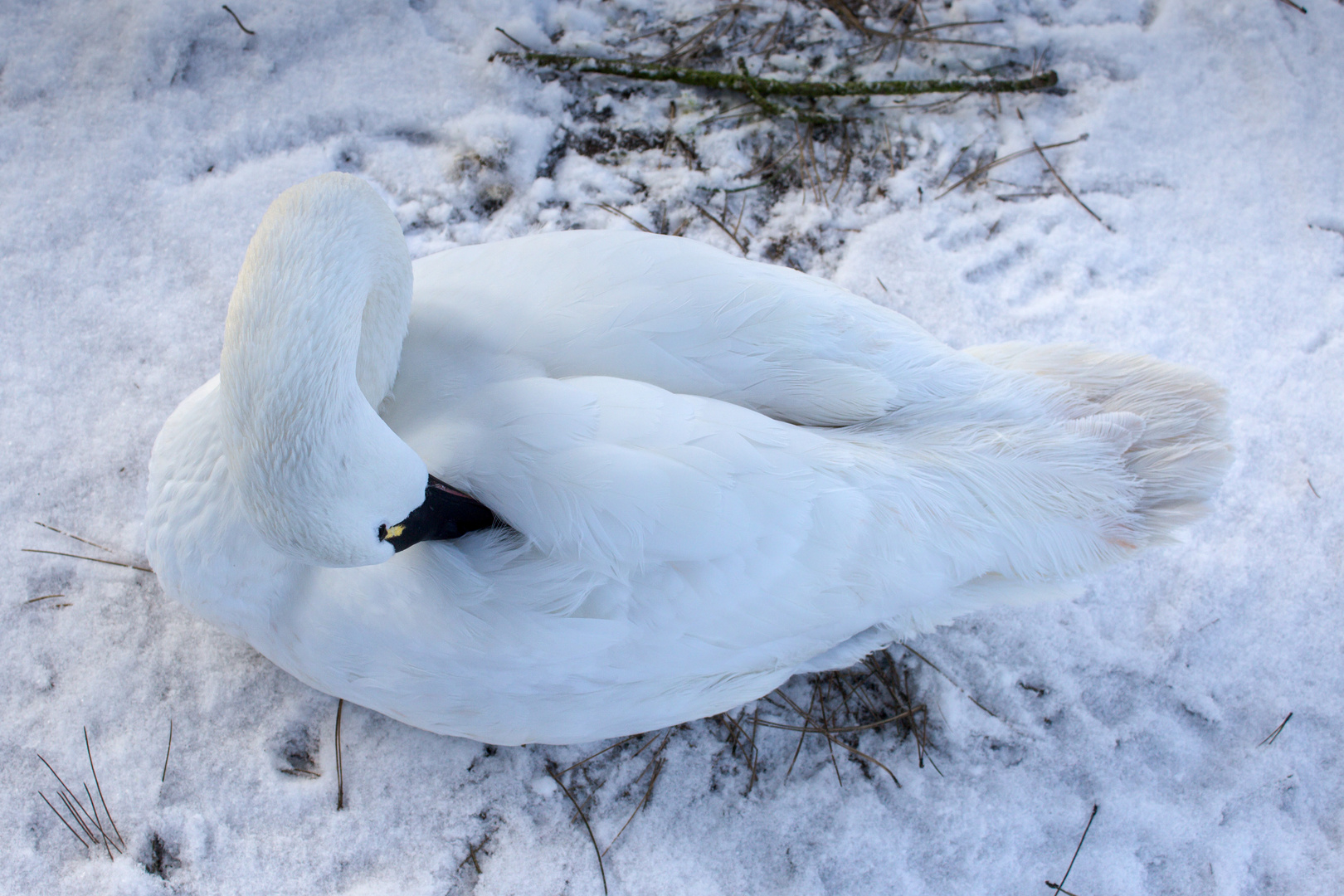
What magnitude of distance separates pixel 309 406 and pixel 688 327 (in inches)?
29.3

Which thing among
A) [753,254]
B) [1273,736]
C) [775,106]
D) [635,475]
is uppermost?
[775,106]

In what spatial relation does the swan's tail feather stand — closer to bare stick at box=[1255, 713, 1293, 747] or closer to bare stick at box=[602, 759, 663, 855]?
bare stick at box=[1255, 713, 1293, 747]

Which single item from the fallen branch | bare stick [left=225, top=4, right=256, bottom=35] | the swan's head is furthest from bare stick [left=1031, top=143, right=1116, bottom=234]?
bare stick [left=225, top=4, right=256, bottom=35]

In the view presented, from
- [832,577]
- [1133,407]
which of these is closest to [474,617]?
[832,577]

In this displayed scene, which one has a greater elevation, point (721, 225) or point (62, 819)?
point (721, 225)

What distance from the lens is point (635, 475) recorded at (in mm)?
1471

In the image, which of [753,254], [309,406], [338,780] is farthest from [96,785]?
[753,254]

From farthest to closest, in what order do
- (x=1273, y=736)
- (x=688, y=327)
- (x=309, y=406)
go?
(x=1273, y=736) → (x=688, y=327) → (x=309, y=406)

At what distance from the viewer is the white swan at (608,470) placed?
1.42m

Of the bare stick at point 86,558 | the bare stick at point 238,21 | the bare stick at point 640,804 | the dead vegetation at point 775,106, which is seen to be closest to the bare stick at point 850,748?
the bare stick at point 640,804

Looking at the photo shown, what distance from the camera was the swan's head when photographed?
133 cm

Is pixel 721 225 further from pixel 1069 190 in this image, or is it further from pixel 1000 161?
pixel 1069 190

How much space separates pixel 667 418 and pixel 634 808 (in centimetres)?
120

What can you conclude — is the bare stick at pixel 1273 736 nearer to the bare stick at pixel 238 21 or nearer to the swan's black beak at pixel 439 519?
the swan's black beak at pixel 439 519
